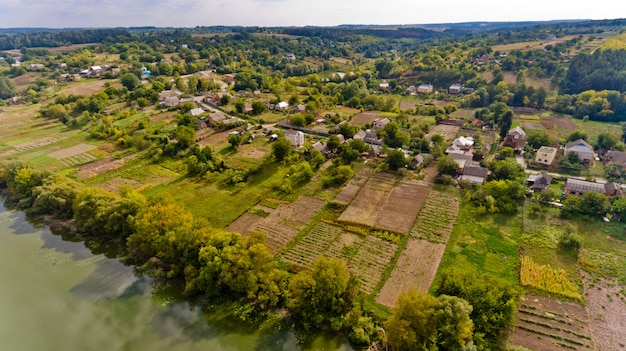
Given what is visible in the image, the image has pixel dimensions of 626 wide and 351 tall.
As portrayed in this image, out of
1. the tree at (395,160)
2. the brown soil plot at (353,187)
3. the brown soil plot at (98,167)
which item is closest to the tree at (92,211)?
the brown soil plot at (98,167)

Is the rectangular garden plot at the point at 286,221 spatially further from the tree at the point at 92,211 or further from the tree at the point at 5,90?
the tree at the point at 5,90

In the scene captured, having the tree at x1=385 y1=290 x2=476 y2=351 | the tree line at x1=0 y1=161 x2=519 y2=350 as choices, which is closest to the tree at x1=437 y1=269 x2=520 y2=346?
the tree line at x1=0 y1=161 x2=519 y2=350

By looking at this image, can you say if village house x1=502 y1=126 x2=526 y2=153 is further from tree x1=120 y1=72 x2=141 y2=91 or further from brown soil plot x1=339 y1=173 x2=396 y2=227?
tree x1=120 y1=72 x2=141 y2=91

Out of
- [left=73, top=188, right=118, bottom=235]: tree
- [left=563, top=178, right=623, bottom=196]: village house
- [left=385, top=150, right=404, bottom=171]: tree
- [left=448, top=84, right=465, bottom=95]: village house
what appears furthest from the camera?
[left=448, top=84, right=465, bottom=95]: village house

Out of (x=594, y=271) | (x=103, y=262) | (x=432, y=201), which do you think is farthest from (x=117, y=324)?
(x=594, y=271)

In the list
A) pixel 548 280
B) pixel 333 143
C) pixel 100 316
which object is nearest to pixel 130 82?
pixel 333 143

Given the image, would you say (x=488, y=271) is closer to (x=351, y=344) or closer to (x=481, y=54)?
(x=351, y=344)
